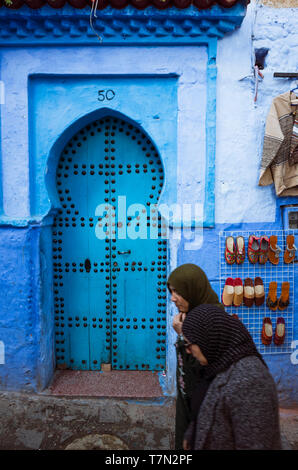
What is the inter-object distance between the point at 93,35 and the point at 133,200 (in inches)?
65.2

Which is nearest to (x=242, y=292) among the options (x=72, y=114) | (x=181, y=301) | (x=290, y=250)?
(x=290, y=250)

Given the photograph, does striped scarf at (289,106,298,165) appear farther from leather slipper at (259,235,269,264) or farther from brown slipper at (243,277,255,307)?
brown slipper at (243,277,255,307)

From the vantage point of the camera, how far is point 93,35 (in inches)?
129

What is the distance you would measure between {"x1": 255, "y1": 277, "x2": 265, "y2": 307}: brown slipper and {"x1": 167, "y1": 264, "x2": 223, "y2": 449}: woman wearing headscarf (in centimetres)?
158

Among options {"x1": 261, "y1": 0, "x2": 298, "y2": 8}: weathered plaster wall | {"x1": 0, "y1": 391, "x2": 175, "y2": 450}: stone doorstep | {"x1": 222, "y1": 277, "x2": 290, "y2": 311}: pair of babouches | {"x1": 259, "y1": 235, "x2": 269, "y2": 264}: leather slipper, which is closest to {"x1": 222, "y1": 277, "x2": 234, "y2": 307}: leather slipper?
{"x1": 222, "y1": 277, "x2": 290, "y2": 311}: pair of babouches

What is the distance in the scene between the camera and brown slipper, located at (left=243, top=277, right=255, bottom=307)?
341cm

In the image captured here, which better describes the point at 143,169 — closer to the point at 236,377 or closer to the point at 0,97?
the point at 0,97

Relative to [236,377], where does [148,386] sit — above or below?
below

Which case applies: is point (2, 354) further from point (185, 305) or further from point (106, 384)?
point (185, 305)

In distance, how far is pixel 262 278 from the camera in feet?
11.5

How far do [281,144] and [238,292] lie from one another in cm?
150

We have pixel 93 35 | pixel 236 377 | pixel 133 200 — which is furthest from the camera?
pixel 133 200

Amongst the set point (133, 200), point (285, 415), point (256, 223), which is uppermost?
point (133, 200)
